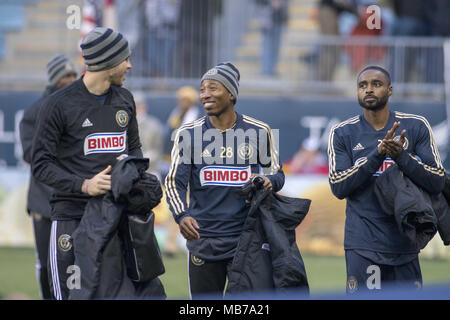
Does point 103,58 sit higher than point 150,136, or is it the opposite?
point 103,58

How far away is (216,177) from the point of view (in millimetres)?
5613

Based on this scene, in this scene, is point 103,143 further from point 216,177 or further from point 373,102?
point 373,102

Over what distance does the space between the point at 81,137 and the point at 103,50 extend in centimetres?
58

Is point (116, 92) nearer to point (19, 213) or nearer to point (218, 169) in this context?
point (218, 169)

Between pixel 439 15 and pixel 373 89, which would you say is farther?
pixel 439 15

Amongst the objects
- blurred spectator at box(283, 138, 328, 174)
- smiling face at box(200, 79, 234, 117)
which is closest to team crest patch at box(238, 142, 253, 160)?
smiling face at box(200, 79, 234, 117)

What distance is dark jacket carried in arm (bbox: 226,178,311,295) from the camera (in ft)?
17.5

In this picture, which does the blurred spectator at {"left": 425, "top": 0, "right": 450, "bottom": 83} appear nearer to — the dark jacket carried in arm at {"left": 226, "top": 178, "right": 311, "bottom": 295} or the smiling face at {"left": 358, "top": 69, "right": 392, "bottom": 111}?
the smiling face at {"left": 358, "top": 69, "right": 392, "bottom": 111}

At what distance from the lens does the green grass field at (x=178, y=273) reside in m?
9.31

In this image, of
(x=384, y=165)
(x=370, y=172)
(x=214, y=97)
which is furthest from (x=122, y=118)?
(x=384, y=165)

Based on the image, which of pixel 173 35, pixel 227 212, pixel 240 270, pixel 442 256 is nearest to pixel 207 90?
pixel 227 212

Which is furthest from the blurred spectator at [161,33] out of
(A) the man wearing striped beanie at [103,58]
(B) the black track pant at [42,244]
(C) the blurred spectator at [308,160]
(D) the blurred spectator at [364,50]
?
(A) the man wearing striped beanie at [103,58]

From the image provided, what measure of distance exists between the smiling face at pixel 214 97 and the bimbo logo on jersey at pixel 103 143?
649 mm

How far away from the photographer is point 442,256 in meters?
11.5
